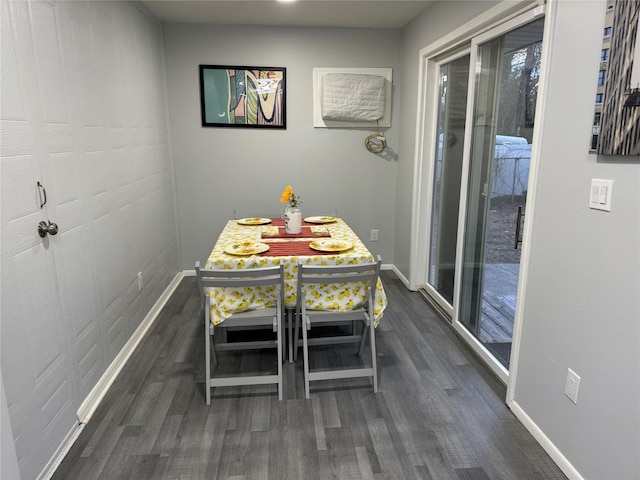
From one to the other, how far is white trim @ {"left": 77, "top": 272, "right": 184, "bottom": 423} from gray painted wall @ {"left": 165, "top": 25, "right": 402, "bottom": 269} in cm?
106

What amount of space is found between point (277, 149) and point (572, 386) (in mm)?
3304

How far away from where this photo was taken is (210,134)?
4.21 meters

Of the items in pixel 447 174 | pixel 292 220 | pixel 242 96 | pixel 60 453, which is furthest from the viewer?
pixel 242 96

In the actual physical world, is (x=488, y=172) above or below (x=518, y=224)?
above

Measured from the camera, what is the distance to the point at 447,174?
141 inches

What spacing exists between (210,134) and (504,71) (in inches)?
109

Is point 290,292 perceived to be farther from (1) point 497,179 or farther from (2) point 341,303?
(1) point 497,179

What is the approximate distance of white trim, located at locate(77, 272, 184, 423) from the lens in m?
2.26

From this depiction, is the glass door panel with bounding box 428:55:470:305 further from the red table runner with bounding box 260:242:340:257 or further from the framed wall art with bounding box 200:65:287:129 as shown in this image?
the framed wall art with bounding box 200:65:287:129

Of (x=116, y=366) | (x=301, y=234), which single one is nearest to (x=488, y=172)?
(x=301, y=234)

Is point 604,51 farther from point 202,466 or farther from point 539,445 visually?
point 202,466

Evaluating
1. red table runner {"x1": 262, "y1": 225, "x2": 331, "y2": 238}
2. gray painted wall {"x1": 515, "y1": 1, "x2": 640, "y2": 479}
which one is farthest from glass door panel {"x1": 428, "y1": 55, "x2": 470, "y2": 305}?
gray painted wall {"x1": 515, "y1": 1, "x2": 640, "y2": 479}

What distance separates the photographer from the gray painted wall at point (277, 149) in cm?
404

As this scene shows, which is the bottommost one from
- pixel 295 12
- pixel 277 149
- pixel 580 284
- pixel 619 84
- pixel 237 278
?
pixel 237 278
